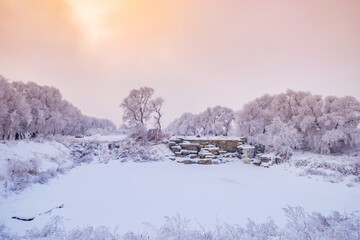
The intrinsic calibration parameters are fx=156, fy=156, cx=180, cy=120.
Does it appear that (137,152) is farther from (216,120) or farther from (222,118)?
(222,118)

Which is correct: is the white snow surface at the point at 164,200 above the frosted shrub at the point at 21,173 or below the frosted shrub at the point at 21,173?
below

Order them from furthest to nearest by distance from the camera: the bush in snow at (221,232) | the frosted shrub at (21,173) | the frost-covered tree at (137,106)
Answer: the frost-covered tree at (137,106) < the frosted shrub at (21,173) < the bush in snow at (221,232)

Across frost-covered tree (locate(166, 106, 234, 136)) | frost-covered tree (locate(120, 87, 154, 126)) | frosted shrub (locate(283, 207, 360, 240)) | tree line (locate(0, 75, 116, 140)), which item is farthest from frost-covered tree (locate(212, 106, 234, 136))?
frosted shrub (locate(283, 207, 360, 240))

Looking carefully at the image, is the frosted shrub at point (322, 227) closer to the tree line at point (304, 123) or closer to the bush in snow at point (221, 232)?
the bush in snow at point (221, 232)

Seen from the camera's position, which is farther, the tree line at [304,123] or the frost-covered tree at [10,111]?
the tree line at [304,123]

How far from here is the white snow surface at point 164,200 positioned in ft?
17.6

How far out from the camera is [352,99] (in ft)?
53.9

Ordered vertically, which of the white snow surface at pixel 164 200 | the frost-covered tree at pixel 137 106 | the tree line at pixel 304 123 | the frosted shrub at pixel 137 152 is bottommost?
the white snow surface at pixel 164 200

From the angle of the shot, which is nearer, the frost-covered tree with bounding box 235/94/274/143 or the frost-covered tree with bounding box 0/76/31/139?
the frost-covered tree with bounding box 0/76/31/139

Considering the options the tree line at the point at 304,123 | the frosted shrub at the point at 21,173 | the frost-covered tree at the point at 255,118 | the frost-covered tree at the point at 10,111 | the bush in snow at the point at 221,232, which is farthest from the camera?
the frost-covered tree at the point at 255,118

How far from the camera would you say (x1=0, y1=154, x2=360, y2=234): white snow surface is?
536cm

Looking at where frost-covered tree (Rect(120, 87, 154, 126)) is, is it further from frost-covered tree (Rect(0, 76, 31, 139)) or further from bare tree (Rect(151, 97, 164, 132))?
frost-covered tree (Rect(0, 76, 31, 139))

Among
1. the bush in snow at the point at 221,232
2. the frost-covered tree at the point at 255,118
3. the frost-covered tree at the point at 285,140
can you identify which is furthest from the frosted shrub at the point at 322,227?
the frost-covered tree at the point at 255,118

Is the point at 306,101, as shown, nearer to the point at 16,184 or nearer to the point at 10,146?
the point at 16,184
